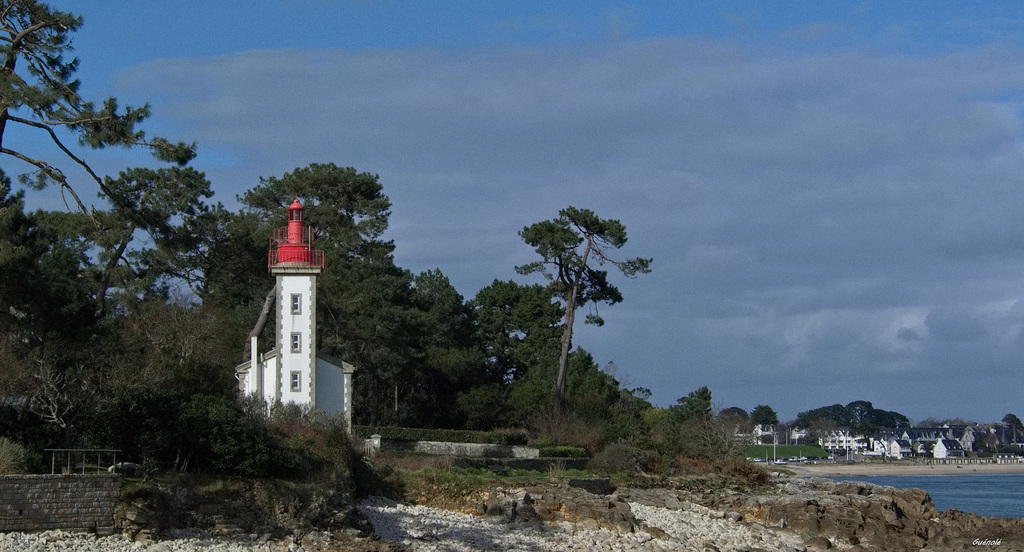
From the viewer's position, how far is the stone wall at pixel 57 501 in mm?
17719

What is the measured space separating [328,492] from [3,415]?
640cm

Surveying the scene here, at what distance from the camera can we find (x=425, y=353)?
44.9m

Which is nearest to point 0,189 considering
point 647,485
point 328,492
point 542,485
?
point 328,492

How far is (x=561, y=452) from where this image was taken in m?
37.4

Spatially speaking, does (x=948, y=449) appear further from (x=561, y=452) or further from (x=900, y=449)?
(x=561, y=452)

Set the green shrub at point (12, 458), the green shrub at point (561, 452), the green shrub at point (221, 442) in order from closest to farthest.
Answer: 1. the green shrub at point (12, 458)
2. the green shrub at point (221, 442)
3. the green shrub at point (561, 452)

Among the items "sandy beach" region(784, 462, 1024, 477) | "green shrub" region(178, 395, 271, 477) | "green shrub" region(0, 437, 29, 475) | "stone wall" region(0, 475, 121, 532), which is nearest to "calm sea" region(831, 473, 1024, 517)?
"sandy beach" region(784, 462, 1024, 477)

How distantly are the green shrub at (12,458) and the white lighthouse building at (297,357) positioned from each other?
1377cm

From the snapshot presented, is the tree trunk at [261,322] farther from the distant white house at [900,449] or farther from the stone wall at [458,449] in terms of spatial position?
the distant white house at [900,449]

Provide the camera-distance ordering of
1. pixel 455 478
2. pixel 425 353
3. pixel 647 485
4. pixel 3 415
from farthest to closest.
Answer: pixel 425 353
pixel 647 485
pixel 455 478
pixel 3 415

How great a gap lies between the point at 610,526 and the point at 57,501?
510 inches

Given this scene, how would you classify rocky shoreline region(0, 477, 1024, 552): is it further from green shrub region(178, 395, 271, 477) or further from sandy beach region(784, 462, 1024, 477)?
sandy beach region(784, 462, 1024, 477)

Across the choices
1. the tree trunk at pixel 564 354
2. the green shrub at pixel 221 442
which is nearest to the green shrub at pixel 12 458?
the green shrub at pixel 221 442

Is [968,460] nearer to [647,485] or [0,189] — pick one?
[647,485]
